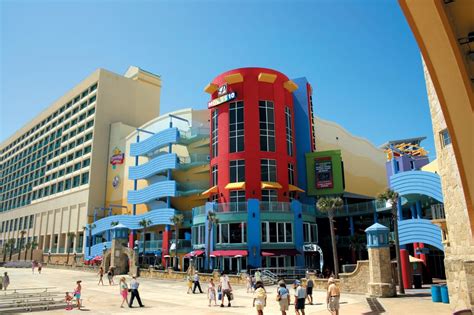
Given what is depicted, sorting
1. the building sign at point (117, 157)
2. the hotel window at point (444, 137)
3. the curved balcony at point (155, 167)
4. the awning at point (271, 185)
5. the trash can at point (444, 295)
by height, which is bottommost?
the trash can at point (444, 295)

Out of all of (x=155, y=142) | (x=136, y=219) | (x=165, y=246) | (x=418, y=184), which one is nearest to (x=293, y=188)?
(x=418, y=184)

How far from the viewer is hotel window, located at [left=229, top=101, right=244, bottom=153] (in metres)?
47.3

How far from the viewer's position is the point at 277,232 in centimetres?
4297

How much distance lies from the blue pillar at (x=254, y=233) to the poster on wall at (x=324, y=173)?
11.4m

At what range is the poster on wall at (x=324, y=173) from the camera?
49938mm

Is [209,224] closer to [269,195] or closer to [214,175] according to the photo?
[269,195]

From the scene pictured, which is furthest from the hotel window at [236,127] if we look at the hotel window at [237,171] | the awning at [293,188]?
the awning at [293,188]

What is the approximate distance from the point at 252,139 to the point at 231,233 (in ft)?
37.6

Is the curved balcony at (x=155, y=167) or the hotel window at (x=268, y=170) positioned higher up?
the curved balcony at (x=155, y=167)

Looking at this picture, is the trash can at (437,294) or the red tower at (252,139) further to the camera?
the red tower at (252,139)

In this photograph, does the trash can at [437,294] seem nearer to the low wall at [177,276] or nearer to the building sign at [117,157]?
the low wall at [177,276]

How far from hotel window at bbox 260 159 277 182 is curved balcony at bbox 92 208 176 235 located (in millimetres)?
15123

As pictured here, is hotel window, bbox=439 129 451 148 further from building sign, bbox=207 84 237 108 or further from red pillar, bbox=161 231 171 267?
red pillar, bbox=161 231 171 267

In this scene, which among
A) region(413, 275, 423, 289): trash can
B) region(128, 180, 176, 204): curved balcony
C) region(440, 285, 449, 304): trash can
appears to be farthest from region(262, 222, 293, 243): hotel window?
region(440, 285, 449, 304): trash can
